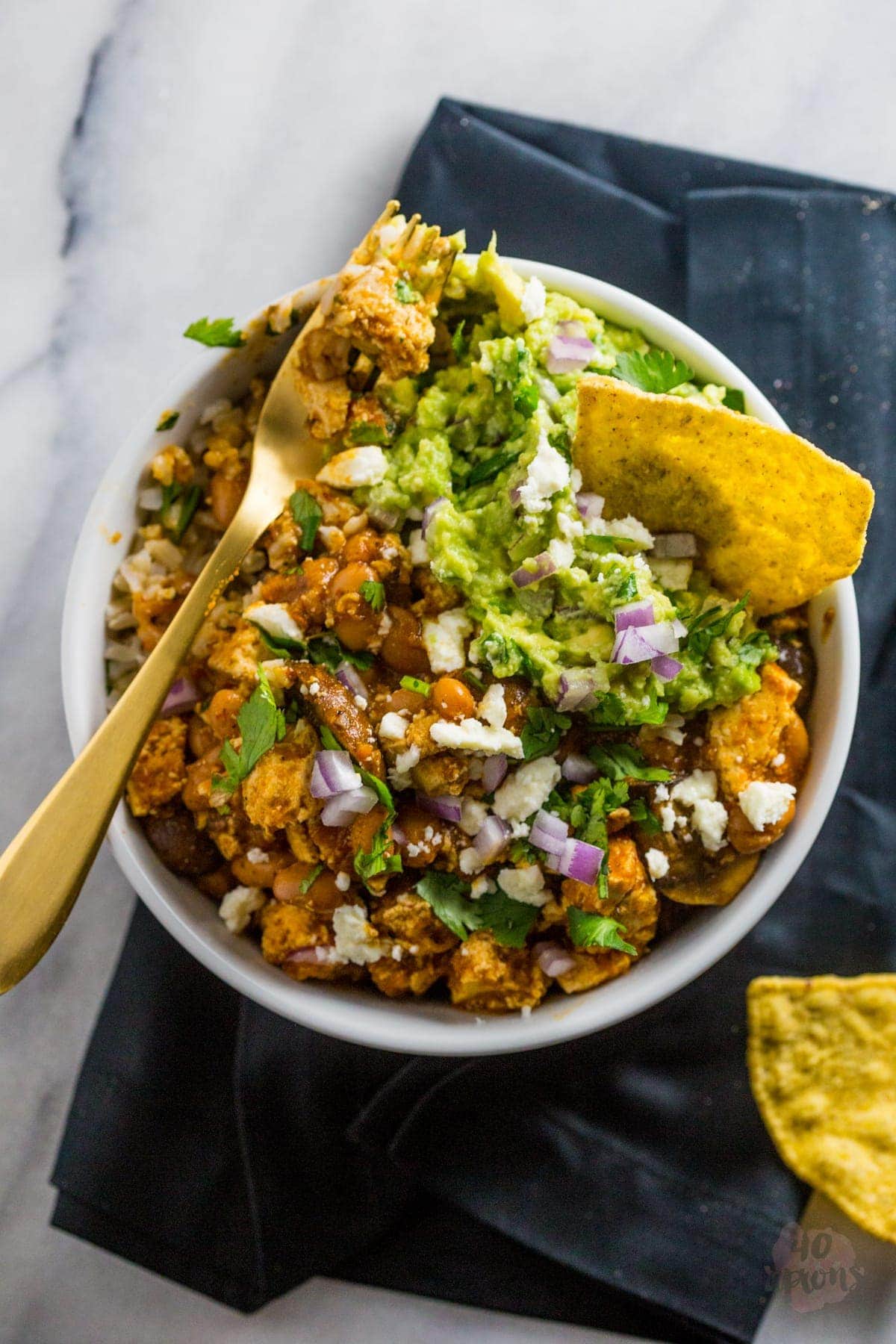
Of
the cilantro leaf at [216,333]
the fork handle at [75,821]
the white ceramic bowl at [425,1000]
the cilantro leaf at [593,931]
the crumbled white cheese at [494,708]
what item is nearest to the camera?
the fork handle at [75,821]

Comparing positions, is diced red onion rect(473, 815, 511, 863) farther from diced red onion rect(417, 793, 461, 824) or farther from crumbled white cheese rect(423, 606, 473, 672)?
crumbled white cheese rect(423, 606, 473, 672)

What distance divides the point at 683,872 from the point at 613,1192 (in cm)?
93

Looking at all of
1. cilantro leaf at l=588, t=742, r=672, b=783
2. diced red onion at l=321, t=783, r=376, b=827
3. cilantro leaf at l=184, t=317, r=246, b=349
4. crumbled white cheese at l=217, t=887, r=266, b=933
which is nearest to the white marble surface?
cilantro leaf at l=184, t=317, r=246, b=349

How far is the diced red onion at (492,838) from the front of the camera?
6.84 feet

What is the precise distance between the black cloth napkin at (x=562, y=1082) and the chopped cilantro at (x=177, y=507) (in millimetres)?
919

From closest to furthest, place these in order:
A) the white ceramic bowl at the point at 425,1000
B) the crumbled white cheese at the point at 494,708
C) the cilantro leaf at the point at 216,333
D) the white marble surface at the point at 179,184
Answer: the crumbled white cheese at the point at 494,708
the white ceramic bowl at the point at 425,1000
the cilantro leaf at the point at 216,333
the white marble surface at the point at 179,184

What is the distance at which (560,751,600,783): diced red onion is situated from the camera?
2.11 metres

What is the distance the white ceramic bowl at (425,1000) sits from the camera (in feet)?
7.23

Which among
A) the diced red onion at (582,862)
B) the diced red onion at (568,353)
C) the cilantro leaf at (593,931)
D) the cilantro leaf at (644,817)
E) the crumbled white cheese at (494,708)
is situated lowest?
the cilantro leaf at (593,931)

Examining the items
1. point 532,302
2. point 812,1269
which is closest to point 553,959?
point 812,1269

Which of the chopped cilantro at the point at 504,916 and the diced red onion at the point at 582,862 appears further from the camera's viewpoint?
the chopped cilantro at the point at 504,916

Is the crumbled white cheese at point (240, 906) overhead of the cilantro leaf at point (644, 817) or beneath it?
beneath

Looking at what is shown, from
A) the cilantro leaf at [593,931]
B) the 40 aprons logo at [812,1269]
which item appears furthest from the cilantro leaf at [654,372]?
the 40 aprons logo at [812,1269]

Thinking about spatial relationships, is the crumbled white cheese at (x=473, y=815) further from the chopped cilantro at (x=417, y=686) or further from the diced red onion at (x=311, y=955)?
the diced red onion at (x=311, y=955)
